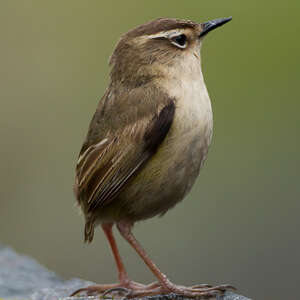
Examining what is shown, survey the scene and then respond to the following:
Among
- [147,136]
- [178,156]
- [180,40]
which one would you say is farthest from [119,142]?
[180,40]

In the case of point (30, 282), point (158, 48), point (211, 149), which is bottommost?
point (30, 282)

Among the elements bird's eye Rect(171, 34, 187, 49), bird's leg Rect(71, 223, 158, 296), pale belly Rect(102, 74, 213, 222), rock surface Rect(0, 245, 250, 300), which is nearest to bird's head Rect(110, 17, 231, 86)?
bird's eye Rect(171, 34, 187, 49)

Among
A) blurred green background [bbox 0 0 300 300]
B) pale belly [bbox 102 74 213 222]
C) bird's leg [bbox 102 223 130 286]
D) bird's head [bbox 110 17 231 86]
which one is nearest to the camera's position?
pale belly [bbox 102 74 213 222]

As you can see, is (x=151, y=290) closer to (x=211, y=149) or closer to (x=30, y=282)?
(x=30, y=282)

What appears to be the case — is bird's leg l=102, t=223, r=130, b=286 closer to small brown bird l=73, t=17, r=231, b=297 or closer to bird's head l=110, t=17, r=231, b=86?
small brown bird l=73, t=17, r=231, b=297

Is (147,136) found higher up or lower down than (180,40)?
lower down

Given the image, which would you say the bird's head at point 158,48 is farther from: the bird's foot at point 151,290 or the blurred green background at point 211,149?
the blurred green background at point 211,149

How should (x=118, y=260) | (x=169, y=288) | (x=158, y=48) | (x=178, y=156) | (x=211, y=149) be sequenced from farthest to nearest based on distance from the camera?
(x=211, y=149), (x=118, y=260), (x=158, y=48), (x=169, y=288), (x=178, y=156)
